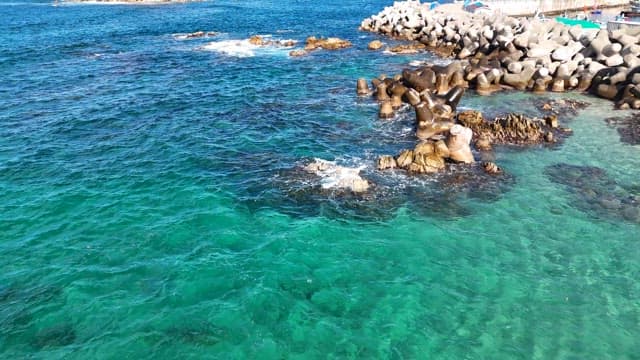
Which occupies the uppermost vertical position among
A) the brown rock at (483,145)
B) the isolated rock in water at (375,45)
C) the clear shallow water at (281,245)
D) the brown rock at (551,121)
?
the isolated rock in water at (375,45)

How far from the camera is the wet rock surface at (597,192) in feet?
72.1

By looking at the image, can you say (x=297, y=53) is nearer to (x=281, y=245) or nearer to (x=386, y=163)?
(x=386, y=163)

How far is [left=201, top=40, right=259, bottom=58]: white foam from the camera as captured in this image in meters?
57.8

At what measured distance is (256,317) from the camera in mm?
16578

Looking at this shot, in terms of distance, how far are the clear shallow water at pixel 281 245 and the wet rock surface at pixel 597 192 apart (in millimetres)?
430

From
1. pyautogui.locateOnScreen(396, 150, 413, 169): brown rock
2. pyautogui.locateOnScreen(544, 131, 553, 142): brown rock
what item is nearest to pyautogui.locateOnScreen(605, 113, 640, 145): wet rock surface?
pyautogui.locateOnScreen(544, 131, 553, 142): brown rock

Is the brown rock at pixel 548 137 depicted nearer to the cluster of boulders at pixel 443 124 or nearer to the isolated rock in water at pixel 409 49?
the cluster of boulders at pixel 443 124

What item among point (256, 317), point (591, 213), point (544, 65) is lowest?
point (256, 317)

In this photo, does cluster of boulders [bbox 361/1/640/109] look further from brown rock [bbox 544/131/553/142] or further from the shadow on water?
the shadow on water

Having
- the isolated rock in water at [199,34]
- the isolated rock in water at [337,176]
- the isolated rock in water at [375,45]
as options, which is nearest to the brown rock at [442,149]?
the isolated rock in water at [337,176]

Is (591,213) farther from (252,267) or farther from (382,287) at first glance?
(252,267)

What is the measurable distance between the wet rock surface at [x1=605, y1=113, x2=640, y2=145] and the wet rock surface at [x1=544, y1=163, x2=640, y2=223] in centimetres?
549

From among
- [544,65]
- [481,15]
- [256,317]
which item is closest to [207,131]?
[256,317]

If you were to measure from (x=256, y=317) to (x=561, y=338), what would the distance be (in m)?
10.0
